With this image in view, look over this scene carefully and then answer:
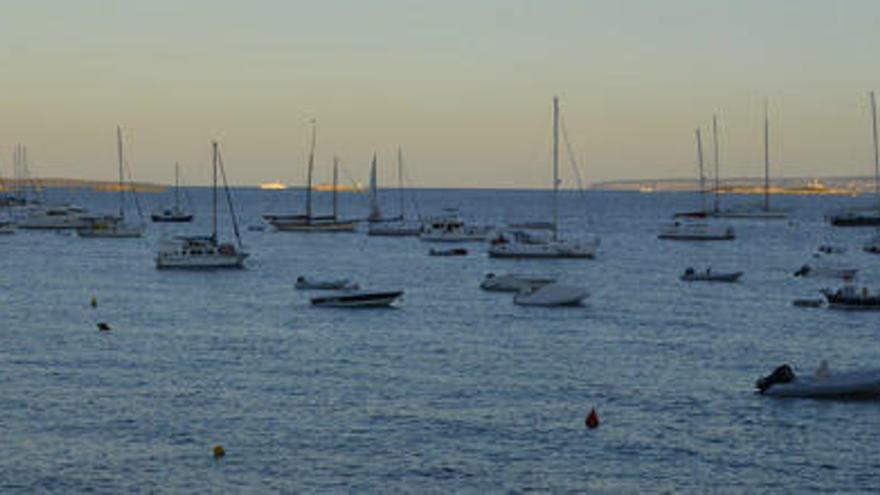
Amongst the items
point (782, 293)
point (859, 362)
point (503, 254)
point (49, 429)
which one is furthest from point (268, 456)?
point (503, 254)

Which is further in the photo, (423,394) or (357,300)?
(357,300)

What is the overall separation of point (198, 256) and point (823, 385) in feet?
238

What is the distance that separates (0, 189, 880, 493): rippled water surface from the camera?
39.6m

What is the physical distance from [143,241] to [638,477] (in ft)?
451

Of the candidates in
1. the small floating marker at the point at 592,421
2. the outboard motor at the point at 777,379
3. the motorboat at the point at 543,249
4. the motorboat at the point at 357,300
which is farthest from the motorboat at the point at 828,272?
the small floating marker at the point at 592,421

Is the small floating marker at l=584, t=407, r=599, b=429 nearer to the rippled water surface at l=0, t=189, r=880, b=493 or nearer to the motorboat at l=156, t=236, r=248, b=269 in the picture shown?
the rippled water surface at l=0, t=189, r=880, b=493

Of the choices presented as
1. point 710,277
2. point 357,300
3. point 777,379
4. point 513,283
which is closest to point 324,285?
point 357,300

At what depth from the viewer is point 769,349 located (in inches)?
2571

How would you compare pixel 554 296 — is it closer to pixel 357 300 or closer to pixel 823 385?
pixel 357 300

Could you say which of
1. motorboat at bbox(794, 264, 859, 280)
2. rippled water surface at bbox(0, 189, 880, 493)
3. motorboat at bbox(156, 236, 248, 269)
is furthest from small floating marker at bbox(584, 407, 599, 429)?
motorboat at bbox(156, 236, 248, 269)

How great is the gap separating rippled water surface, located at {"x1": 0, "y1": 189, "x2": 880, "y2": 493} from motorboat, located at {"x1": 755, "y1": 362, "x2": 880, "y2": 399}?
94 cm

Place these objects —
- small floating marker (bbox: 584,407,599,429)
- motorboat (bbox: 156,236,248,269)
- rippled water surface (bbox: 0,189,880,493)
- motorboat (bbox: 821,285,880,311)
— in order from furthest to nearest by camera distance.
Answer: motorboat (bbox: 156,236,248,269) → motorboat (bbox: 821,285,880,311) → small floating marker (bbox: 584,407,599,429) → rippled water surface (bbox: 0,189,880,493)

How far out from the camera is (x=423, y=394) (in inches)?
2015

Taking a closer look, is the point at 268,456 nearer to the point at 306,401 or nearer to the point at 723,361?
the point at 306,401
